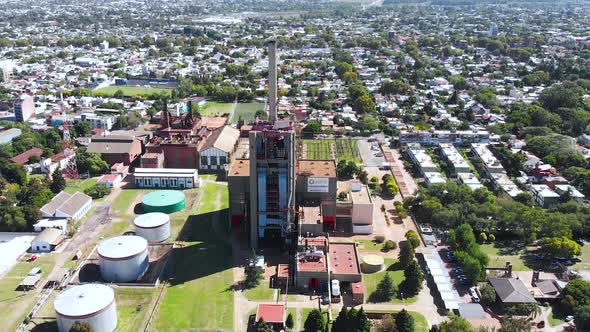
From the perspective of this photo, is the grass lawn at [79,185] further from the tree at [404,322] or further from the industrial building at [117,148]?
the tree at [404,322]

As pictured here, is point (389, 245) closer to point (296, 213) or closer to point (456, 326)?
point (296, 213)

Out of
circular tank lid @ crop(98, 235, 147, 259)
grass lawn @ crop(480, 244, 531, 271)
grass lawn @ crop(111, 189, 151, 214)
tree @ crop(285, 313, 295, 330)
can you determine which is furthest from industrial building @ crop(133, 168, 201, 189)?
grass lawn @ crop(480, 244, 531, 271)

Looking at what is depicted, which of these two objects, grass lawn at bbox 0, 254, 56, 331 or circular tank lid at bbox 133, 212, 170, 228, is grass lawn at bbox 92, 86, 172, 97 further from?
grass lawn at bbox 0, 254, 56, 331

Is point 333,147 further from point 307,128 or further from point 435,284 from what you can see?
point 435,284

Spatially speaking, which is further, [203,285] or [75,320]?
[203,285]

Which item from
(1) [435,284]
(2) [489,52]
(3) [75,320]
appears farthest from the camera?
(2) [489,52]

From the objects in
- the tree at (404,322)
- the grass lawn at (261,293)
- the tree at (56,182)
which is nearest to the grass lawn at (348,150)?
the grass lawn at (261,293)

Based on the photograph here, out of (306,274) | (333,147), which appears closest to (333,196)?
(306,274)
